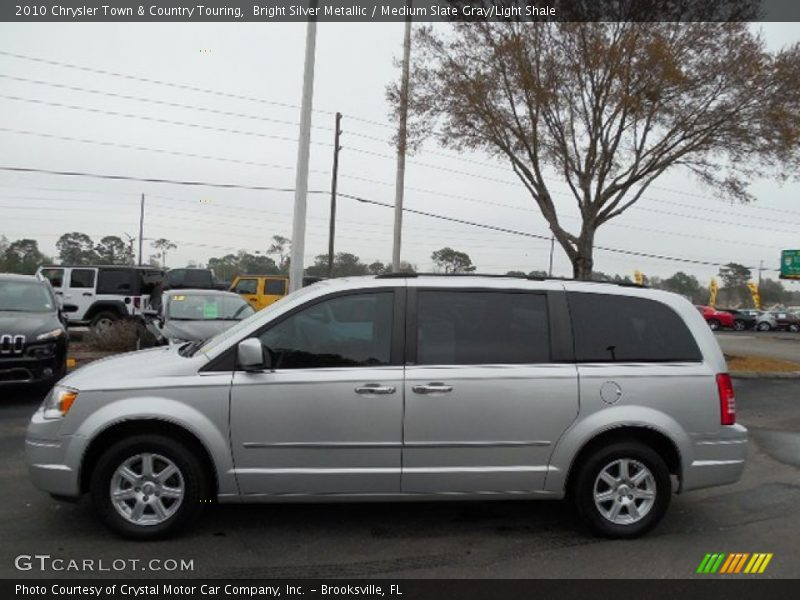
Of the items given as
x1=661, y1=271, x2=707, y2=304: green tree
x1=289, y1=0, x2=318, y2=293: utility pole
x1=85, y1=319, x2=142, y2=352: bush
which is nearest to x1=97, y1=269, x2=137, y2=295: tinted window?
x1=85, y1=319, x2=142, y2=352: bush

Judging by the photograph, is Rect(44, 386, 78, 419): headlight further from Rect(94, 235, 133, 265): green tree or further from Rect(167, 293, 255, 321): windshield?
Rect(94, 235, 133, 265): green tree

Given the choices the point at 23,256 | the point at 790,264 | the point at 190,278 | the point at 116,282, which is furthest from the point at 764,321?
the point at 23,256

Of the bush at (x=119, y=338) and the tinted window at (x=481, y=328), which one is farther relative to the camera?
the bush at (x=119, y=338)

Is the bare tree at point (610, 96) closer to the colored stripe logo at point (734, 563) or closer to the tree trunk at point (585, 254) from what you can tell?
the tree trunk at point (585, 254)

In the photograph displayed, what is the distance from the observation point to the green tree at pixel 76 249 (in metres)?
62.5

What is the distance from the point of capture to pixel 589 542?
4.47 m

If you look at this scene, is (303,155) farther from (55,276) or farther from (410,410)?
(410,410)

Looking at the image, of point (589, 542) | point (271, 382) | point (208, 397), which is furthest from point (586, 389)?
point (208, 397)

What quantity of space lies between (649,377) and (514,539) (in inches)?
56.1

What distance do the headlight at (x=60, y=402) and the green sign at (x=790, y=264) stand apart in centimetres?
6434

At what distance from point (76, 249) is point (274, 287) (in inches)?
2078

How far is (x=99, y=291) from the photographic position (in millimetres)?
17016
